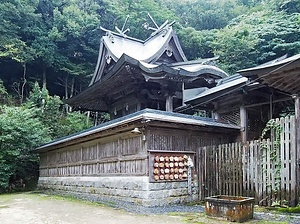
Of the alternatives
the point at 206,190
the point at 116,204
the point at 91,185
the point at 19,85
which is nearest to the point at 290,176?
the point at 206,190

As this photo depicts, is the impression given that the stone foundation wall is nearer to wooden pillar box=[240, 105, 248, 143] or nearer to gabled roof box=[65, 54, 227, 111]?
wooden pillar box=[240, 105, 248, 143]

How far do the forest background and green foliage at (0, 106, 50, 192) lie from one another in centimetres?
7

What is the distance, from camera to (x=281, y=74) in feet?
23.5

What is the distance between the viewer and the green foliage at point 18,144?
1452cm

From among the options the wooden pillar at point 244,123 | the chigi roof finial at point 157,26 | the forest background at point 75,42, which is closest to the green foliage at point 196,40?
the forest background at point 75,42

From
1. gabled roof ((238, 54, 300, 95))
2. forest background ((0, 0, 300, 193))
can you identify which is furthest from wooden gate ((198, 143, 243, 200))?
forest background ((0, 0, 300, 193))

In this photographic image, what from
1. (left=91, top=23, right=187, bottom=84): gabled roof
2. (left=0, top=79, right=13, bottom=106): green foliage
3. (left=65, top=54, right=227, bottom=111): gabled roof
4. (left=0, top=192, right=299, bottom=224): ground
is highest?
(left=91, top=23, right=187, bottom=84): gabled roof

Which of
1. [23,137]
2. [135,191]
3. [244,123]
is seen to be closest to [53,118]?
[23,137]

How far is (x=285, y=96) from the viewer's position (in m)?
9.75

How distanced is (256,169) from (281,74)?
96.7 inches

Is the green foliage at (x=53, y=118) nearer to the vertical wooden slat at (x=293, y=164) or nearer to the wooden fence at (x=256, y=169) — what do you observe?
the wooden fence at (x=256, y=169)

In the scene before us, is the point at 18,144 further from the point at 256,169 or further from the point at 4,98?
the point at 256,169

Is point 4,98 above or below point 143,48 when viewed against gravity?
below

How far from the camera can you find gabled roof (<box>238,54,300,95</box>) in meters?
6.73
